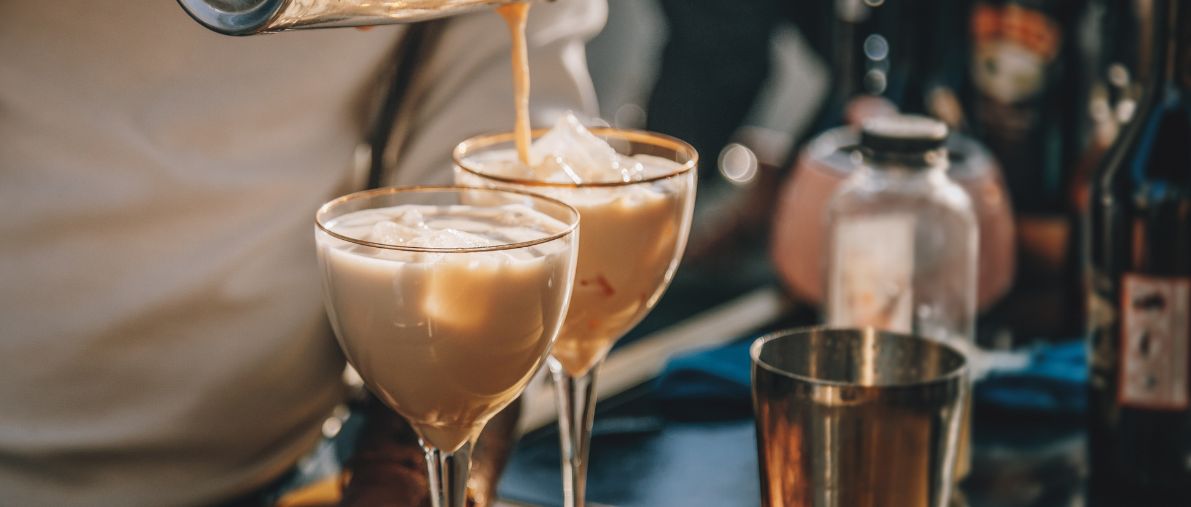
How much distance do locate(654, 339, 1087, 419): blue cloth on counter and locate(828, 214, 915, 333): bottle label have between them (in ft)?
0.35

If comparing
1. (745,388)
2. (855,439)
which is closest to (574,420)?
(855,439)

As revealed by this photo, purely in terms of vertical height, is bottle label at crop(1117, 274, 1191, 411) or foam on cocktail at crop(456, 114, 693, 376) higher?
foam on cocktail at crop(456, 114, 693, 376)

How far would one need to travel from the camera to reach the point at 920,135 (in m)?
1.20

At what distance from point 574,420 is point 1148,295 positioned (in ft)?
1.64

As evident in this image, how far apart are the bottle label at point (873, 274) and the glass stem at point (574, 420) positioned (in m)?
0.39

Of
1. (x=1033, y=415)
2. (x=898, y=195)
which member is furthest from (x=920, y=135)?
(x=1033, y=415)

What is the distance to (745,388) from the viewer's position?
4.16 feet

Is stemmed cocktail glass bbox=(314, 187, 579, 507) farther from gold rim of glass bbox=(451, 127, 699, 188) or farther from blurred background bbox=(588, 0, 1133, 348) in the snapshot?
blurred background bbox=(588, 0, 1133, 348)

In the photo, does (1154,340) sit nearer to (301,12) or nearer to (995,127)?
(995,127)

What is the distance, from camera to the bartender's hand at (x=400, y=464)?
89cm

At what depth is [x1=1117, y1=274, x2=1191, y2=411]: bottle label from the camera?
1.07 m

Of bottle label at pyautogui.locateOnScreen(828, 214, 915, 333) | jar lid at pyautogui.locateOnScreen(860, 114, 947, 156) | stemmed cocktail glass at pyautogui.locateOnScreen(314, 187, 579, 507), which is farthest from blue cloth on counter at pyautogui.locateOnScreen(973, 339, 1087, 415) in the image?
stemmed cocktail glass at pyautogui.locateOnScreen(314, 187, 579, 507)

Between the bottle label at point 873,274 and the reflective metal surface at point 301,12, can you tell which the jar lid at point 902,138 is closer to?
the bottle label at point 873,274

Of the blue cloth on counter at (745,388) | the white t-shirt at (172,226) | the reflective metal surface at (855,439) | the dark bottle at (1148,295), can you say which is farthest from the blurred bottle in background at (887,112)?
the reflective metal surface at (855,439)
